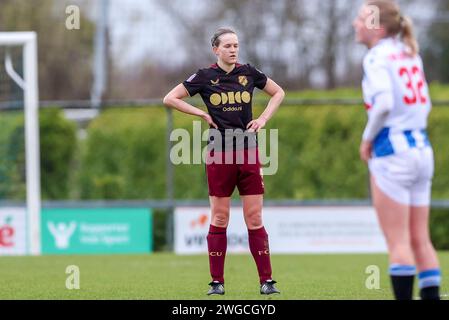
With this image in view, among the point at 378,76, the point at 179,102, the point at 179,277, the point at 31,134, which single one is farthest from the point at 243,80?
the point at 31,134

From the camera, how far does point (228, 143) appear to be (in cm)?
777

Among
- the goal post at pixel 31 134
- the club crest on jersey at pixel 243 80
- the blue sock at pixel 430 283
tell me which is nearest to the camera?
the blue sock at pixel 430 283

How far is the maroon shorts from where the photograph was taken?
25.7 feet

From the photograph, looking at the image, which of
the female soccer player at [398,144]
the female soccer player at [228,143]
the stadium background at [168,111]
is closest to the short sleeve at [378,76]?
the female soccer player at [398,144]

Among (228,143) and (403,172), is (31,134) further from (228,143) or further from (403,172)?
(403,172)

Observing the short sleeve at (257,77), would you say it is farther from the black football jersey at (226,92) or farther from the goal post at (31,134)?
the goal post at (31,134)

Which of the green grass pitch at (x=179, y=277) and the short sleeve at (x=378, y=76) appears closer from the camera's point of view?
the short sleeve at (x=378, y=76)

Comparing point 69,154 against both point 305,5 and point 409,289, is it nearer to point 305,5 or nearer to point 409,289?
point 305,5

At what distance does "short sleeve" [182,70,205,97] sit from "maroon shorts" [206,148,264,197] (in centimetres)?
50

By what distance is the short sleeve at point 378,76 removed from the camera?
5.91 meters

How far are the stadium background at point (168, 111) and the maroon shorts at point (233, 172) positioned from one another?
187cm

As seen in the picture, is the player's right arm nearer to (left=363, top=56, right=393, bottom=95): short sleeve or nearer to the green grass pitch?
the green grass pitch

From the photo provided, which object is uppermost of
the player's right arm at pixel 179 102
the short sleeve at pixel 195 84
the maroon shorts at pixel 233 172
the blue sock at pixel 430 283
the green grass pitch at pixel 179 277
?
the short sleeve at pixel 195 84
